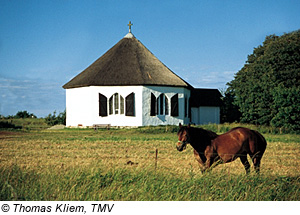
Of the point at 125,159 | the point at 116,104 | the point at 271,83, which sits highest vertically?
the point at 271,83

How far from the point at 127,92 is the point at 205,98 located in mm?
11796

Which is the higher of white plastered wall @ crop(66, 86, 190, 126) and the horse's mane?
white plastered wall @ crop(66, 86, 190, 126)

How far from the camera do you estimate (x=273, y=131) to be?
31.9 metres

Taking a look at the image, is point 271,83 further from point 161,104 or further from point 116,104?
point 116,104

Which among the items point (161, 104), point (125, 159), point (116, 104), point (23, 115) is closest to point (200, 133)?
point (125, 159)

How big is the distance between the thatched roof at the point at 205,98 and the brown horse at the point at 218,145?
32.8 meters

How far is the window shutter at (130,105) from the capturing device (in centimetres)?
3541

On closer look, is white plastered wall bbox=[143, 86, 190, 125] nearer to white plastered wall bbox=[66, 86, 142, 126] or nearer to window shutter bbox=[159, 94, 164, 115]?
window shutter bbox=[159, 94, 164, 115]

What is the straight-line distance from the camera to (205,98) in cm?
4431

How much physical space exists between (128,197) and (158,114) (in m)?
29.1

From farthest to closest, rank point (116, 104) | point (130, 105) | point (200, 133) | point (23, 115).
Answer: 1. point (23, 115)
2. point (116, 104)
3. point (130, 105)
4. point (200, 133)

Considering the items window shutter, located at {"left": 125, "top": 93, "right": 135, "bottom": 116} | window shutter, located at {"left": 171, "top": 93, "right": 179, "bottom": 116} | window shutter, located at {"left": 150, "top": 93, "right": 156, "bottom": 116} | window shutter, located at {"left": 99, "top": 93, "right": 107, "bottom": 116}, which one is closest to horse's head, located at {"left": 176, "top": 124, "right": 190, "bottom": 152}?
window shutter, located at {"left": 125, "top": 93, "right": 135, "bottom": 116}

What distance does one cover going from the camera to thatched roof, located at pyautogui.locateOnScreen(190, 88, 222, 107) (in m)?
43.1

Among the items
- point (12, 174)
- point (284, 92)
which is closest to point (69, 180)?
point (12, 174)
